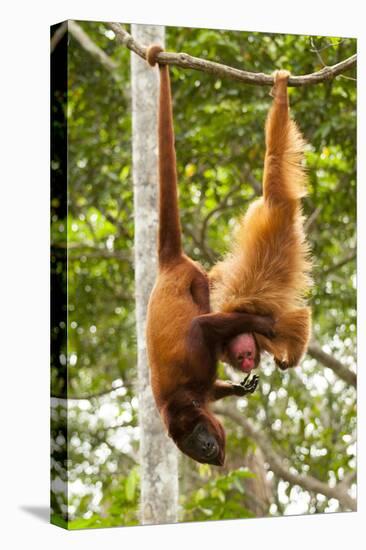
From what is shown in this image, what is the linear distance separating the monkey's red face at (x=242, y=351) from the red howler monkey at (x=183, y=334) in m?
0.04

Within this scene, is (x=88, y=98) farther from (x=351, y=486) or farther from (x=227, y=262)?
(x=351, y=486)

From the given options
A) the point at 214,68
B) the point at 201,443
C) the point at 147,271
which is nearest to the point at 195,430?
the point at 201,443

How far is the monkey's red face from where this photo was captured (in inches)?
239

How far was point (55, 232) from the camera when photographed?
6.17 m

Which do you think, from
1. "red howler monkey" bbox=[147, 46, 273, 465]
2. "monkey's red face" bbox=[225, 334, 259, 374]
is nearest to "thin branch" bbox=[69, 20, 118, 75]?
"red howler monkey" bbox=[147, 46, 273, 465]

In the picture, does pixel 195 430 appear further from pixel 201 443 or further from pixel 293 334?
pixel 293 334

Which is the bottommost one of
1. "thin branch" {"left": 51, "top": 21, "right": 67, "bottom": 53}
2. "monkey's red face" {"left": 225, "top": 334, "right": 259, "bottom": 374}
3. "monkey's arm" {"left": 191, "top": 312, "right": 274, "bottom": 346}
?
"monkey's red face" {"left": 225, "top": 334, "right": 259, "bottom": 374}

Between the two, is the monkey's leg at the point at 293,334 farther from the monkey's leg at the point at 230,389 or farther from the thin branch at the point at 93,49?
the thin branch at the point at 93,49

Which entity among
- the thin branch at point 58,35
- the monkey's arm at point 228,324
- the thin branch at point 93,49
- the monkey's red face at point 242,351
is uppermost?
the thin branch at point 93,49

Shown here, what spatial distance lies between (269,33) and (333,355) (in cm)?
296

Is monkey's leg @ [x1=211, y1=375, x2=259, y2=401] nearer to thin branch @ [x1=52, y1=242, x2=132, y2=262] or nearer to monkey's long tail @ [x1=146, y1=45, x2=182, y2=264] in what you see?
monkey's long tail @ [x1=146, y1=45, x2=182, y2=264]

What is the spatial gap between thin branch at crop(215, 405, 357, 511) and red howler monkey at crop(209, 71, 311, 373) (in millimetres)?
1922

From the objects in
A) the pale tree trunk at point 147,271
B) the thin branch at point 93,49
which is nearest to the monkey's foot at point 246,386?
the pale tree trunk at point 147,271

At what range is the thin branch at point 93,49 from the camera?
24.2 feet
